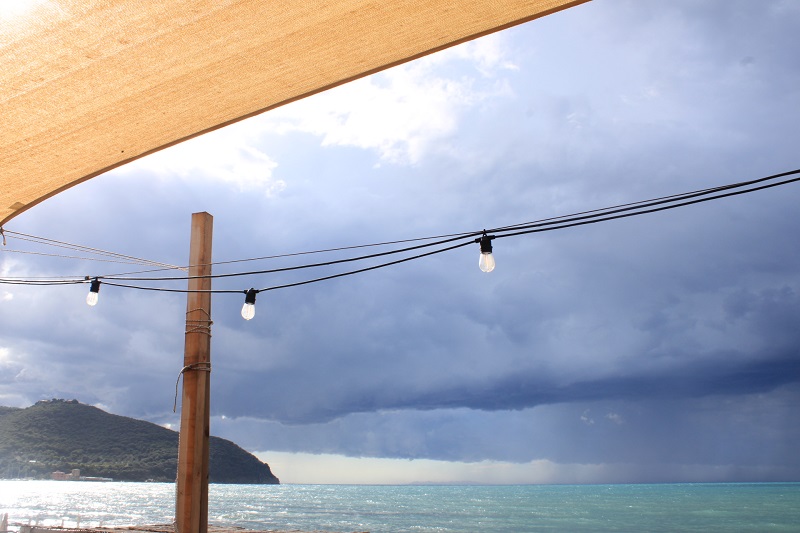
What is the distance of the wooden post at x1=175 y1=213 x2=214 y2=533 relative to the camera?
564cm

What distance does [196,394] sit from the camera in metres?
5.82

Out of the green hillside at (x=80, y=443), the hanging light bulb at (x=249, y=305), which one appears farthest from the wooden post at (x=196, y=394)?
the green hillside at (x=80, y=443)

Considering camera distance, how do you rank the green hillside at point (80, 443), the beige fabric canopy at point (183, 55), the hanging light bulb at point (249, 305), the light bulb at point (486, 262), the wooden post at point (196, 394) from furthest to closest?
the green hillside at point (80, 443), the hanging light bulb at point (249, 305), the wooden post at point (196, 394), the light bulb at point (486, 262), the beige fabric canopy at point (183, 55)

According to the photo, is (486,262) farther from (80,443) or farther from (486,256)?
(80,443)

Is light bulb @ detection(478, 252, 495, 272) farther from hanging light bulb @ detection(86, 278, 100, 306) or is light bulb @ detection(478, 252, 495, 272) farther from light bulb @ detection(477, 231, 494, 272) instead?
hanging light bulb @ detection(86, 278, 100, 306)

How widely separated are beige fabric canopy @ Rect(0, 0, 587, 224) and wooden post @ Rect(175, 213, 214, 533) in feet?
7.26

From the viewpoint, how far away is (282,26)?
298 cm

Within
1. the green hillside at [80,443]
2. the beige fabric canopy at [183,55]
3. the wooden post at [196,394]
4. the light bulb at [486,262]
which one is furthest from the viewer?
the green hillside at [80,443]

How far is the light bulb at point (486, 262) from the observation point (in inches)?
202

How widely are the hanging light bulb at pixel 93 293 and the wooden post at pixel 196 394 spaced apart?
97.2 inches

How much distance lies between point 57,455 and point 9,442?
1259cm

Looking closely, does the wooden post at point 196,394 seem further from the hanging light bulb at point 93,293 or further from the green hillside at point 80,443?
the green hillside at point 80,443

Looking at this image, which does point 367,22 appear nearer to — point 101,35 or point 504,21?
point 504,21

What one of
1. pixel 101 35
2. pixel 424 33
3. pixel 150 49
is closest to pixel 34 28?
pixel 101 35
